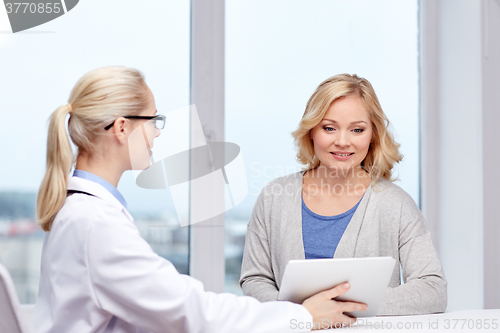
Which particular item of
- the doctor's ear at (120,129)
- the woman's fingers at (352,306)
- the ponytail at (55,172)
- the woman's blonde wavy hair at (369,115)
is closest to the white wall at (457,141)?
the woman's blonde wavy hair at (369,115)

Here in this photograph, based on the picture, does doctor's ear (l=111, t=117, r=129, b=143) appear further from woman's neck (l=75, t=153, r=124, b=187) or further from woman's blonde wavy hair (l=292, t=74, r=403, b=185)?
woman's blonde wavy hair (l=292, t=74, r=403, b=185)

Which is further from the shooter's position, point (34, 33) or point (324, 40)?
point (324, 40)

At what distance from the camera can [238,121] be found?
218 cm

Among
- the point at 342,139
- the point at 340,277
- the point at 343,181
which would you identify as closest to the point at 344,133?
the point at 342,139

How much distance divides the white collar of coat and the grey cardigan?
0.59 m

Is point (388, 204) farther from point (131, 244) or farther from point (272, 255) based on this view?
point (131, 244)

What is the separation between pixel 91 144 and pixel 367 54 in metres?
1.78

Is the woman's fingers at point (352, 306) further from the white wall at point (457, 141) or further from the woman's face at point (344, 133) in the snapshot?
the white wall at point (457, 141)

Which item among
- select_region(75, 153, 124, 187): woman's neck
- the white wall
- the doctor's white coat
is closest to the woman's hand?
the doctor's white coat

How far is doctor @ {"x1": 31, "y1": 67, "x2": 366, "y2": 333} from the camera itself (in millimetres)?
866

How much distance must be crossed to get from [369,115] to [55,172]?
0.99 m

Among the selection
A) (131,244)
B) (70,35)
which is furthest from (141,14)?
(131,244)

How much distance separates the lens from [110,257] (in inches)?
33.7

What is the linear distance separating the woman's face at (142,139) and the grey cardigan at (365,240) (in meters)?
0.57
